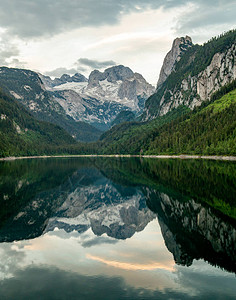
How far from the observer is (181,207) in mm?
41656

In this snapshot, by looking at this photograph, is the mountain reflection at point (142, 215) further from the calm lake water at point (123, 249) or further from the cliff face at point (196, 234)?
the calm lake water at point (123, 249)

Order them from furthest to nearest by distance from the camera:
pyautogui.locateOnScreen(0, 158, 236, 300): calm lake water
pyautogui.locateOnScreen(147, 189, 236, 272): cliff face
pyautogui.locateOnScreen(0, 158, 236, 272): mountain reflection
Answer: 1. pyautogui.locateOnScreen(0, 158, 236, 272): mountain reflection
2. pyautogui.locateOnScreen(147, 189, 236, 272): cliff face
3. pyautogui.locateOnScreen(0, 158, 236, 300): calm lake water

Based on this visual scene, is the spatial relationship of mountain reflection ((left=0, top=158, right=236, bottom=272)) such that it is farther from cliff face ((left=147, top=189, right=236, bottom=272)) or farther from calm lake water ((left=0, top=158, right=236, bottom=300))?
calm lake water ((left=0, top=158, right=236, bottom=300))

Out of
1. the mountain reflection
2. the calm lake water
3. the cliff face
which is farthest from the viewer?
the mountain reflection

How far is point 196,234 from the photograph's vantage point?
96.0 feet

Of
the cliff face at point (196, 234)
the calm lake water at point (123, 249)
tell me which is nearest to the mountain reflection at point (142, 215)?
the cliff face at point (196, 234)

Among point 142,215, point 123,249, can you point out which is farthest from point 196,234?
point 142,215

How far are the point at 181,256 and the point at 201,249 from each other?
215cm

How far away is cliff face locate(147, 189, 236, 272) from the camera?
23.6 metres

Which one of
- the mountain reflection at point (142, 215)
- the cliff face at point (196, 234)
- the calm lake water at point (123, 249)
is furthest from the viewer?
the mountain reflection at point (142, 215)

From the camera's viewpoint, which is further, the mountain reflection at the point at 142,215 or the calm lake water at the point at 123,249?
the mountain reflection at the point at 142,215

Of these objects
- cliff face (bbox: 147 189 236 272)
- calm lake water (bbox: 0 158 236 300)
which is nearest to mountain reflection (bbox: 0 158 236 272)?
cliff face (bbox: 147 189 236 272)

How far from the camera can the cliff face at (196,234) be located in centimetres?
2364

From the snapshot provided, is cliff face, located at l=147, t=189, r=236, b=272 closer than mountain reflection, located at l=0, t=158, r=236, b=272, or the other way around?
cliff face, located at l=147, t=189, r=236, b=272
